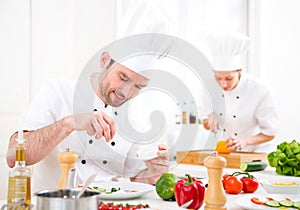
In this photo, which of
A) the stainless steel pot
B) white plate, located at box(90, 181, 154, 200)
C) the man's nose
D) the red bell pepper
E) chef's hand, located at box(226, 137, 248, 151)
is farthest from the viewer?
chef's hand, located at box(226, 137, 248, 151)

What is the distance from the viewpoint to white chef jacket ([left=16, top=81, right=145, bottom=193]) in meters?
1.98

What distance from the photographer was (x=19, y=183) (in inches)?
45.9

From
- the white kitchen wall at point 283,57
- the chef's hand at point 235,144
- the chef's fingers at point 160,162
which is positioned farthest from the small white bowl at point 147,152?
the white kitchen wall at point 283,57

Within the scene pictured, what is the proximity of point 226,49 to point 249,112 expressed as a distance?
0.48 m

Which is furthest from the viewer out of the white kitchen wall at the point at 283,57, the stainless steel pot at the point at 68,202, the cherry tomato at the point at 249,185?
the white kitchen wall at the point at 283,57

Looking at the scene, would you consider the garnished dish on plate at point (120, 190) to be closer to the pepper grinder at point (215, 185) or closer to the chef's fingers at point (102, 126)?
the chef's fingers at point (102, 126)

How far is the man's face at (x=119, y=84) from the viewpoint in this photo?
1.73 metres

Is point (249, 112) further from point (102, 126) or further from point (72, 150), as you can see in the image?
point (102, 126)

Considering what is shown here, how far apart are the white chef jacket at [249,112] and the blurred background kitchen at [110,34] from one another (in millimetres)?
375

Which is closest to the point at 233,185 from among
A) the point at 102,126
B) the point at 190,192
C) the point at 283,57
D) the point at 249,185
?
the point at 249,185

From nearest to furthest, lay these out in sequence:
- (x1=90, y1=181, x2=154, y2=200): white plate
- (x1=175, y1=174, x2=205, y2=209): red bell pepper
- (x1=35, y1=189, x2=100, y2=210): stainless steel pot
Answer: (x1=35, y1=189, x2=100, y2=210): stainless steel pot, (x1=175, y1=174, x2=205, y2=209): red bell pepper, (x1=90, y1=181, x2=154, y2=200): white plate

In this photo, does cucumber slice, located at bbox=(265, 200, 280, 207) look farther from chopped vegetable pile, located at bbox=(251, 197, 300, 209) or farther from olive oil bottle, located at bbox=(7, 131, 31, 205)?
olive oil bottle, located at bbox=(7, 131, 31, 205)

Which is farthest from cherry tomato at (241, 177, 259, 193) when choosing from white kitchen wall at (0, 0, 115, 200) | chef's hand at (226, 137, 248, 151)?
white kitchen wall at (0, 0, 115, 200)

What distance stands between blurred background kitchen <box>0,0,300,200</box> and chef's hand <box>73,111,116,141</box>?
367 millimetres
